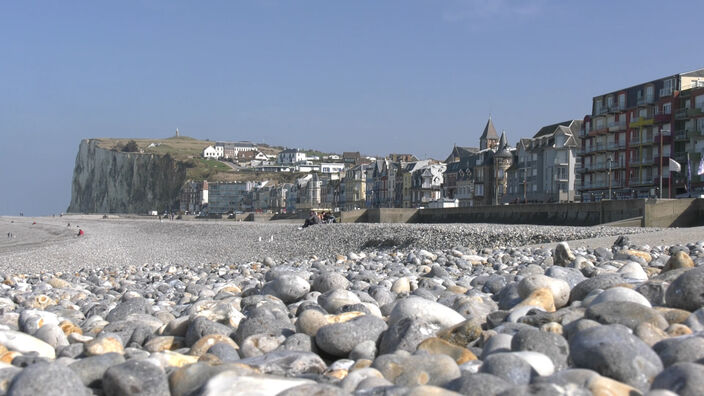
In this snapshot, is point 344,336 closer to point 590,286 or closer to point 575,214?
point 590,286

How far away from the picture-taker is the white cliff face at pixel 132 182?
482 feet

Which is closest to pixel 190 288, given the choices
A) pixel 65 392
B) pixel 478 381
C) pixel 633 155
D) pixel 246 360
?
pixel 246 360

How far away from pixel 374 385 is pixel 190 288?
21.1 feet

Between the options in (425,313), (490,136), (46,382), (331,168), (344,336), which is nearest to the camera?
(46,382)

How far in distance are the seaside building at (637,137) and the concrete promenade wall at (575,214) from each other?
39.4 feet

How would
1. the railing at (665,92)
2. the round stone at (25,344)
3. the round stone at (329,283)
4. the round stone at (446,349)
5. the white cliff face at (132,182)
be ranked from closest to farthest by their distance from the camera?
the round stone at (446,349) → the round stone at (25,344) → the round stone at (329,283) → the railing at (665,92) → the white cliff face at (132,182)

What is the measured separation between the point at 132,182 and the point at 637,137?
120m

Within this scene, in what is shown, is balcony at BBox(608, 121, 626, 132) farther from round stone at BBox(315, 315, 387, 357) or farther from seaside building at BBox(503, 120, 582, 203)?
round stone at BBox(315, 315, 387, 357)

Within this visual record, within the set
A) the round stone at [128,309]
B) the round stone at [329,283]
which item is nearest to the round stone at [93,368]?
the round stone at [128,309]

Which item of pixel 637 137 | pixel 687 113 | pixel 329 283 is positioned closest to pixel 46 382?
pixel 329 283

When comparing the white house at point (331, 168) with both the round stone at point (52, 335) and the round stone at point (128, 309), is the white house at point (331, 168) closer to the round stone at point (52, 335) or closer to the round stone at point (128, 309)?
the round stone at point (128, 309)

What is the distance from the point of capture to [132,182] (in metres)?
150

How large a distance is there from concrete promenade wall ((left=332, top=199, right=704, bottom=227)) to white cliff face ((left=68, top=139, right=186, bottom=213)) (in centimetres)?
10409

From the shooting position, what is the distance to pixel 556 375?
2.94m
